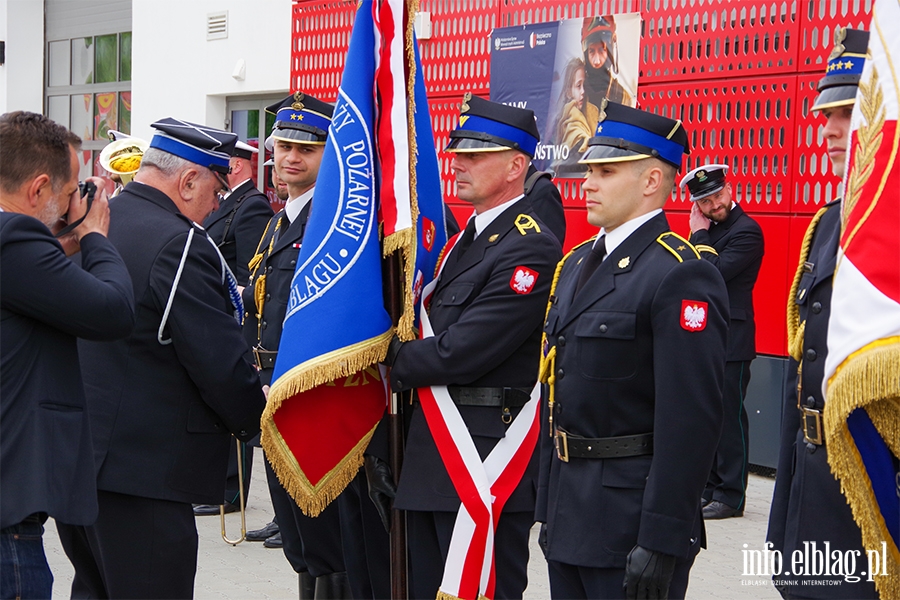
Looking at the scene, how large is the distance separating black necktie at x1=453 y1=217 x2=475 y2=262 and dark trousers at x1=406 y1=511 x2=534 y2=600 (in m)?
0.93

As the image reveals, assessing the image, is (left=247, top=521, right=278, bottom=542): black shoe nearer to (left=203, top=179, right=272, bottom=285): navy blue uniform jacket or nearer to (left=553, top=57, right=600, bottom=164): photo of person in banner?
(left=203, top=179, right=272, bottom=285): navy blue uniform jacket

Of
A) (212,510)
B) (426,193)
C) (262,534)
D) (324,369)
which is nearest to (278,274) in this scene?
(426,193)

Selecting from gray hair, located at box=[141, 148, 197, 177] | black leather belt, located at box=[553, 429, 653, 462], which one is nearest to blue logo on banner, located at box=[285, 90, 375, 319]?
gray hair, located at box=[141, 148, 197, 177]

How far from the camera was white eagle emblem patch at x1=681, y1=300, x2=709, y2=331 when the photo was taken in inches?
121

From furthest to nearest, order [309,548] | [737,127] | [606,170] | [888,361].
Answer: [737,127], [309,548], [606,170], [888,361]

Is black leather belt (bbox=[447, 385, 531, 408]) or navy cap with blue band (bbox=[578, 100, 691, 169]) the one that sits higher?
navy cap with blue band (bbox=[578, 100, 691, 169])

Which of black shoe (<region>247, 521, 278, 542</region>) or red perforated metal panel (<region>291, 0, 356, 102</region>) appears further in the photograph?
red perforated metal panel (<region>291, 0, 356, 102</region>)

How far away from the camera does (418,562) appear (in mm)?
3799

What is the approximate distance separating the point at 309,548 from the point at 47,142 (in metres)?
2.06

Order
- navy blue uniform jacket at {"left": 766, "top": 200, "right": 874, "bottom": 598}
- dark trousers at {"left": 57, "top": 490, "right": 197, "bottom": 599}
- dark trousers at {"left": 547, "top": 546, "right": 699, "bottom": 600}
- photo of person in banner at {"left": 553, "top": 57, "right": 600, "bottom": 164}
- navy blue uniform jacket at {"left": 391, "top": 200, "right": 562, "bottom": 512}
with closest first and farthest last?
navy blue uniform jacket at {"left": 766, "top": 200, "right": 874, "bottom": 598}, dark trousers at {"left": 547, "top": 546, "right": 699, "bottom": 600}, dark trousers at {"left": 57, "top": 490, "right": 197, "bottom": 599}, navy blue uniform jacket at {"left": 391, "top": 200, "right": 562, "bottom": 512}, photo of person in banner at {"left": 553, "top": 57, "right": 600, "bottom": 164}

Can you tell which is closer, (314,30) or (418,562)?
(418,562)

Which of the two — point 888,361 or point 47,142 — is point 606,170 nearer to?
point 888,361

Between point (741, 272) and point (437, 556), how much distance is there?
11.4 feet

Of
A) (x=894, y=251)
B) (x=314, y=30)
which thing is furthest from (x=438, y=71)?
(x=894, y=251)
